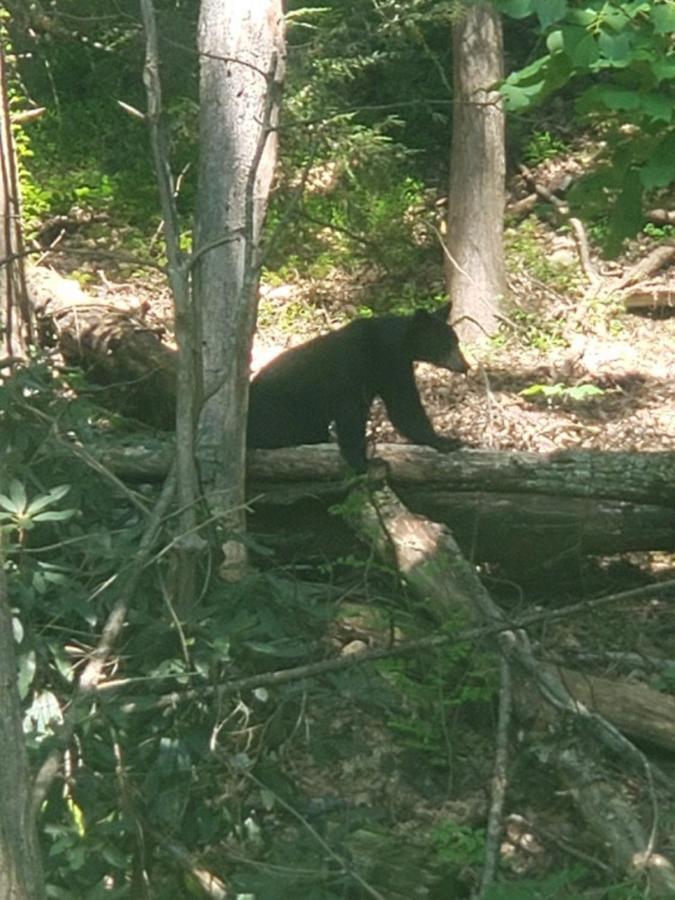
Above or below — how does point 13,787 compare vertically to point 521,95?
below

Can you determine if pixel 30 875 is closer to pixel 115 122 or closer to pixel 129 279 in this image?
pixel 129 279

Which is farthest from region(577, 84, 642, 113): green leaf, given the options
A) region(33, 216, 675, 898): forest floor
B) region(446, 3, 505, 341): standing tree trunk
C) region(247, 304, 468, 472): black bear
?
region(446, 3, 505, 341): standing tree trunk

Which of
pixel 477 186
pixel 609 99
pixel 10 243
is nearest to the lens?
pixel 609 99

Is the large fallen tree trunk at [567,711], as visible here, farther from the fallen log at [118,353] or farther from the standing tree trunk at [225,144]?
the fallen log at [118,353]

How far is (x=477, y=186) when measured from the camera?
1326 cm

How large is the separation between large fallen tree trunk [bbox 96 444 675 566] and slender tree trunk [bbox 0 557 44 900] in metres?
4.52

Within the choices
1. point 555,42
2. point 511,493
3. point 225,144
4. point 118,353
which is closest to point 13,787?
point 555,42

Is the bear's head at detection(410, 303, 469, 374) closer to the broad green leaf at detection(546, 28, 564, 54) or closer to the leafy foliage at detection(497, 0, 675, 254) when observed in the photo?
the leafy foliage at detection(497, 0, 675, 254)

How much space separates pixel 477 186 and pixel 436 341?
3.81 meters

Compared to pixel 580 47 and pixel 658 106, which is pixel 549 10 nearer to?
pixel 580 47

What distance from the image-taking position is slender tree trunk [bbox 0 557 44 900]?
273 cm

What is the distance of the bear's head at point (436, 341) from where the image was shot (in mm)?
9680

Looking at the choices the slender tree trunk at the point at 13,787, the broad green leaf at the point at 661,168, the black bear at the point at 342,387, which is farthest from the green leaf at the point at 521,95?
the black bear at the point at 342,387

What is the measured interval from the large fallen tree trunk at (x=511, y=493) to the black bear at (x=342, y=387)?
99cm
